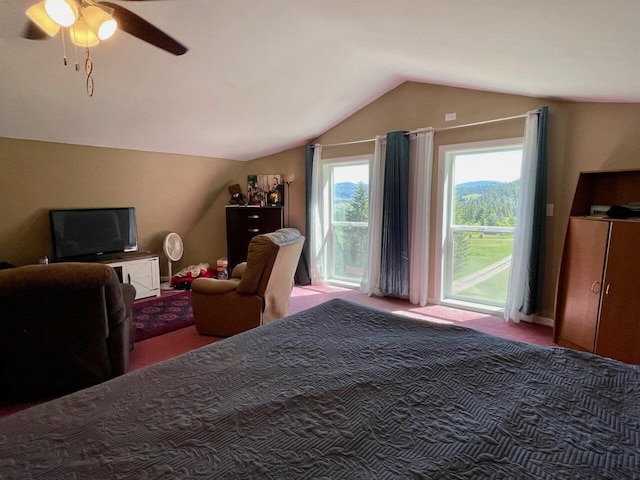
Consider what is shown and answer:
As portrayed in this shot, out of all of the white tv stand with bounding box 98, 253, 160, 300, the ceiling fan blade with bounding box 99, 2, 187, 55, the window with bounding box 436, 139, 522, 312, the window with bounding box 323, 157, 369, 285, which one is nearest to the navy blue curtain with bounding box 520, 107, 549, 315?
the window with bounding box 436, 139, 522, 312

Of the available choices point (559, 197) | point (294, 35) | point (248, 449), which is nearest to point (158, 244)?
point (294, 35)

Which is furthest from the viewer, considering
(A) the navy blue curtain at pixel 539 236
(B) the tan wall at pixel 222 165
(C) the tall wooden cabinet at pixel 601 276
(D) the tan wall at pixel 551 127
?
Answer: (A) the navy blue curtain at pixel 539 236

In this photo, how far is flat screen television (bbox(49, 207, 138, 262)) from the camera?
13.0 ft

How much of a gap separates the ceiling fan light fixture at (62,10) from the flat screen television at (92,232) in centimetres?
305

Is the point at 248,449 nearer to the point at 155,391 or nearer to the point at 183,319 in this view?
the point at 155,391

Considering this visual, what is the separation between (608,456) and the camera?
82cm

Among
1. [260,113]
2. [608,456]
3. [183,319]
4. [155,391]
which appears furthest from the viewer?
[260,113]

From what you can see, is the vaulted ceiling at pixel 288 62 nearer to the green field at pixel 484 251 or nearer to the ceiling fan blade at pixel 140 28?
the ceiling fan blade at pixel 140 28

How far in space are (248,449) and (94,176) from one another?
14.7 ft

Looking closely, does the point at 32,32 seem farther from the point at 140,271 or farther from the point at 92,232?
the point at 140,271

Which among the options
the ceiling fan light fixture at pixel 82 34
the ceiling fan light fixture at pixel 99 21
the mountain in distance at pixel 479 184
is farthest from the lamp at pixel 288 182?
the ceiling fan light fixture at pixel 99 21

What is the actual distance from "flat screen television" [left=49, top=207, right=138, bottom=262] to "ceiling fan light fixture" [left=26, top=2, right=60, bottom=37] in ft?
9.16

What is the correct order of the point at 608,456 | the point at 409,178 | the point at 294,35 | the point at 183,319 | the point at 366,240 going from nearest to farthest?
the point at 608,456
the point at 294,35
the point at 183,319
the point at 409,178
the point at 366,240

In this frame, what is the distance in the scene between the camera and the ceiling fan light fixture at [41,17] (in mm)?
1678
